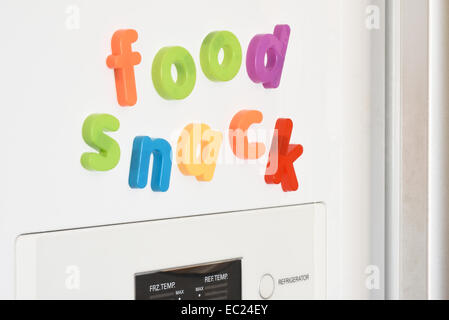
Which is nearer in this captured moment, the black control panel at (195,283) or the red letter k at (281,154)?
the black control panel at (195,283)

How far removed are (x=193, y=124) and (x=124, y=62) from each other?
121mm

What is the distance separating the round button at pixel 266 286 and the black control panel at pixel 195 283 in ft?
0.12

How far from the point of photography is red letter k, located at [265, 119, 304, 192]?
87cm

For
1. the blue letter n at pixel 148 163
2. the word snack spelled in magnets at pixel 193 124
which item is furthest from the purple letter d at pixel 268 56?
the blue letter n at pixel 148 163

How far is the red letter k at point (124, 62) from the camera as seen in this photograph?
2.33ft

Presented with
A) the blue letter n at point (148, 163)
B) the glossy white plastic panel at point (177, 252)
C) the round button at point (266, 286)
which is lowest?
the round button at point (266, 286)

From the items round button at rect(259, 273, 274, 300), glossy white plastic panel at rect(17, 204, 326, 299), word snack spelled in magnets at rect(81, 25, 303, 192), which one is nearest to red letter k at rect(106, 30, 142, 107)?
word snack spelled in magnets at rect(81, 25, 303, 192)

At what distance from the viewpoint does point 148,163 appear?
740 mm

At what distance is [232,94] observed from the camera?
2.72ft

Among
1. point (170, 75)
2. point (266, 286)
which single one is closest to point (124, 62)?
point (170, 75)

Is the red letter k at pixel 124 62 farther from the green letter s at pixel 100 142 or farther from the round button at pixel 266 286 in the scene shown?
the round button at pixel 266 286

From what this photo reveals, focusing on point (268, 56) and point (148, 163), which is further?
point (268, 56)

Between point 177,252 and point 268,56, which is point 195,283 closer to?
point 177,252
